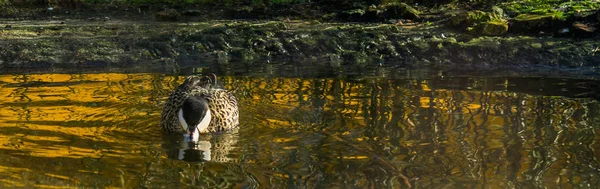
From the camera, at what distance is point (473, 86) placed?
10148 millimetres

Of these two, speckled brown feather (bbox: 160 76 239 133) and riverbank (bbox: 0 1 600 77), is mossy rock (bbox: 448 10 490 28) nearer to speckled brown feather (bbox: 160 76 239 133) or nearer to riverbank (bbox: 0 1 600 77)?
riverbank (bbox: 0 1 600 77)

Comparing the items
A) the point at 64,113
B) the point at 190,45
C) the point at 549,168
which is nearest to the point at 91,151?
the point at 64,113

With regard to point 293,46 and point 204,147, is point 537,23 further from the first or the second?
point 204,147

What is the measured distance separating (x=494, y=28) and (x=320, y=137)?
21.8 ft

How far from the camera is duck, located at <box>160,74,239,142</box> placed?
24.3ft

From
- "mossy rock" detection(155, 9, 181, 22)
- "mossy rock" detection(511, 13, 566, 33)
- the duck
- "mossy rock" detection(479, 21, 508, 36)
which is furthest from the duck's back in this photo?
"mossy rock" detection(155, 9, 181, 22)

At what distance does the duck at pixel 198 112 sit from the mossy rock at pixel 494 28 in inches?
240

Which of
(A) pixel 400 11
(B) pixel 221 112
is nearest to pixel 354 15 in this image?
(A) pixel 400 11

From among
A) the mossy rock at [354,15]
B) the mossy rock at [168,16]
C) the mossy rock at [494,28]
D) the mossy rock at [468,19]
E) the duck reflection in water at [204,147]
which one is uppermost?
the mossy rock at [168,16]

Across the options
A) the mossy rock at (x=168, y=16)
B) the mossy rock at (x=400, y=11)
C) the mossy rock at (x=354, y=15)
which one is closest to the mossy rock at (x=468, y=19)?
the mossy rock at (x=400, y=11)

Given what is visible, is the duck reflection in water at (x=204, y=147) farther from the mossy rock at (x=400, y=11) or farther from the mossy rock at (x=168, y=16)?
the mossy rock at (x=168, y=16)

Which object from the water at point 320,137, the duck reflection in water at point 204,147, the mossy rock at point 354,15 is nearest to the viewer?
the water at point 320,137

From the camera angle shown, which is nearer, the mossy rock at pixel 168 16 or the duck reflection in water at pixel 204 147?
the duck reflection in water at pixel 204 147

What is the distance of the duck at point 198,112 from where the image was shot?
740cm
